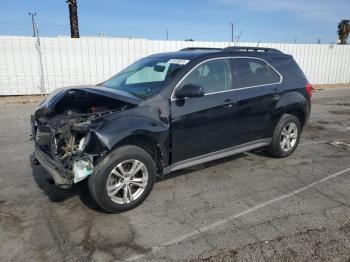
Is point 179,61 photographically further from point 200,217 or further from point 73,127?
point 200,217

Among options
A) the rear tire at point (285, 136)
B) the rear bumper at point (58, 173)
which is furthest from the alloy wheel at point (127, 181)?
the rear tire at point (285, 136)

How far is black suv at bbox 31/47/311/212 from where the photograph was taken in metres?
3.65

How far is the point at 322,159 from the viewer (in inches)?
229

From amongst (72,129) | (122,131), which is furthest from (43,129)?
(122,131)

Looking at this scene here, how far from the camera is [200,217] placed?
378 cm

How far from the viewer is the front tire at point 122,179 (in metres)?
3.60

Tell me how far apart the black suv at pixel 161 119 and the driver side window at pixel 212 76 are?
0.05 feet

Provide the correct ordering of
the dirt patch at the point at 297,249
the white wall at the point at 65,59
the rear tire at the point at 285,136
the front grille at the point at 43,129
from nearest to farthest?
the dirt patch at the point at 297,249, the front grille at the point at 43,129, the rear tire at the point at 285,136, the white wall at the point at 65,59

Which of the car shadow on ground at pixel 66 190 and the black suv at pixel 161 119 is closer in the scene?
the black suv at pixel 161 119

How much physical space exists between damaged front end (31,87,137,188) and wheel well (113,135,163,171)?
33 cm

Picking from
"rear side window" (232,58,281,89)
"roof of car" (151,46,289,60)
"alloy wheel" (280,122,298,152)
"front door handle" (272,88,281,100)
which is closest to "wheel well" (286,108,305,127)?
"alloy wheel" (280,122,298,152)

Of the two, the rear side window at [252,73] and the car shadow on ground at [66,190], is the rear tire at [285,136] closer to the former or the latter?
the rear side window at [252,73]

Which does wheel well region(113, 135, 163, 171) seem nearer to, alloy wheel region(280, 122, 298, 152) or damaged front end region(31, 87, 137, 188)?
damaged front end region(31, 87, 137, 188)

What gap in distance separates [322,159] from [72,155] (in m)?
4.30
